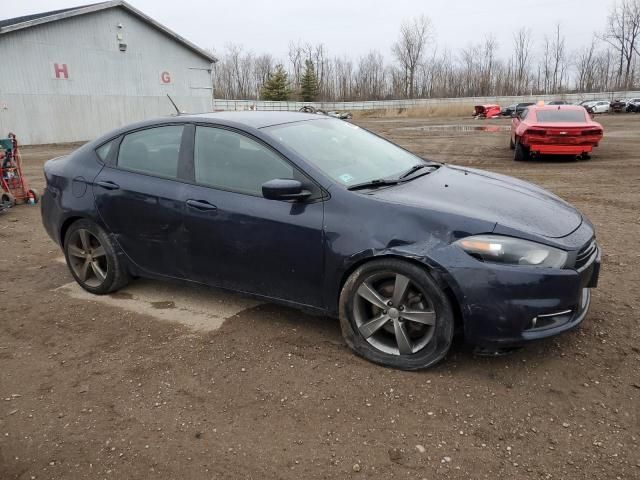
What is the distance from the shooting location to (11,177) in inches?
347

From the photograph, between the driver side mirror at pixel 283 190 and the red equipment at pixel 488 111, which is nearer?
the driver side mirror at pixel 283 190

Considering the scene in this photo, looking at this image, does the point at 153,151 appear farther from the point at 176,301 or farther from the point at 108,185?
the point at 176,301

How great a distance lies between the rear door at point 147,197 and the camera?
387cm

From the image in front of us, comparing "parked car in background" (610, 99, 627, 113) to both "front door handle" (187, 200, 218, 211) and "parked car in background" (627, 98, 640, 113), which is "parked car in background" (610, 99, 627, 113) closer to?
"parked car in background" (627, 98, 640, 113)

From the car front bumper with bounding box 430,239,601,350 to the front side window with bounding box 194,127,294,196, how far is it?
1320 millimetres

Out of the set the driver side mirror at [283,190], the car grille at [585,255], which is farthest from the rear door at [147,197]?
the car grille at [585,255]

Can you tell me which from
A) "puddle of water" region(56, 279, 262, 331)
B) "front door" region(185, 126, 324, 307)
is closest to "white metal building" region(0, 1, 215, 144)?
"puddle of water" region(56, 279, 262, 331)

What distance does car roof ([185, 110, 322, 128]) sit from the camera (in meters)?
3.81

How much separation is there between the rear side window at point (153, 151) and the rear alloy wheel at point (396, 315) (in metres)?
1.72

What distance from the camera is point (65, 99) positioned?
74.2 feet

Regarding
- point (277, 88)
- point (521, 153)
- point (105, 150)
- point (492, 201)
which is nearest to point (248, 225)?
point (492, 201)

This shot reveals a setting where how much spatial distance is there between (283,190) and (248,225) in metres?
0.43

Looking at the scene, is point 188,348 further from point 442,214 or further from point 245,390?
point 442,214

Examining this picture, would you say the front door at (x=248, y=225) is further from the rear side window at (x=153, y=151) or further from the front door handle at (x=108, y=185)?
the front door handle at (x=108, y=185)
